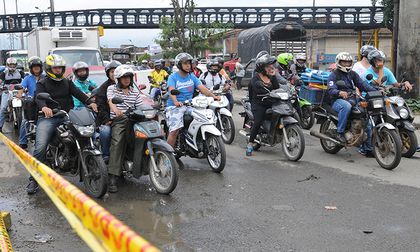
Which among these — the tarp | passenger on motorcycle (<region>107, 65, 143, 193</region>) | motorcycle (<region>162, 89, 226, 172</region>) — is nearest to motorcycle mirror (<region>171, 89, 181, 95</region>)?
motorcycle (<region>162, 89, 226, 172</region>)

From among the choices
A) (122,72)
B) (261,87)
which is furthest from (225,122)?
(122,72)

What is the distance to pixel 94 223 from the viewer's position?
202 centimetres

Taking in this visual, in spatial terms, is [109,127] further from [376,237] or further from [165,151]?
[376,237]

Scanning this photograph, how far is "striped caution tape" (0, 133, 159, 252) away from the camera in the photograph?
70.9 inches

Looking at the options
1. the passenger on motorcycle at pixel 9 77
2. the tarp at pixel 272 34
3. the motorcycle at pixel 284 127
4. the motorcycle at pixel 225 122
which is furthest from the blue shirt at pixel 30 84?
the tarp at pixel 272 34

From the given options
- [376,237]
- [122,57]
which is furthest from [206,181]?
[122,57]

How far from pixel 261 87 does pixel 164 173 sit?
2.88 m

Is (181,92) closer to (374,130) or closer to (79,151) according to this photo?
(79,151)

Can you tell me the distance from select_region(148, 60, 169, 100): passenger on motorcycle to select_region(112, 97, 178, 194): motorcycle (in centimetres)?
850

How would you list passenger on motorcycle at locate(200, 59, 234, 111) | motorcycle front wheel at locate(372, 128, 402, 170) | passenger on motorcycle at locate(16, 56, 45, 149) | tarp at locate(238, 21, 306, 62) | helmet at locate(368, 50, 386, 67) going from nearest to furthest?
motorcycle front wheel at locate(372, 128, 402, 170) → helmet at locate(368, 50, 386, 67) → passenger on motorcycle at locate(16, 56, 45, 149) → passenger on motorcycle at locate(200, 59, 234, 111) → tarp at locate(238, 21, 306, 62)

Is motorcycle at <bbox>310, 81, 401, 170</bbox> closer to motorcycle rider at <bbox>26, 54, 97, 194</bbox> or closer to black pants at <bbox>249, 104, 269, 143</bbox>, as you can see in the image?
black pants at <bbox>249, 104, 269, 143</bbox>

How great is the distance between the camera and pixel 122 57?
96.1ft

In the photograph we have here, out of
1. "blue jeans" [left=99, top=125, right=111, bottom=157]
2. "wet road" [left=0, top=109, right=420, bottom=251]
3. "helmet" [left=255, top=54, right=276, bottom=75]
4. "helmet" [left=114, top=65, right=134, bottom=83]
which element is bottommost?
"wet road" [left=0, top=109, right=420, bottom=251]

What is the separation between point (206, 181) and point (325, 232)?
251 cm
